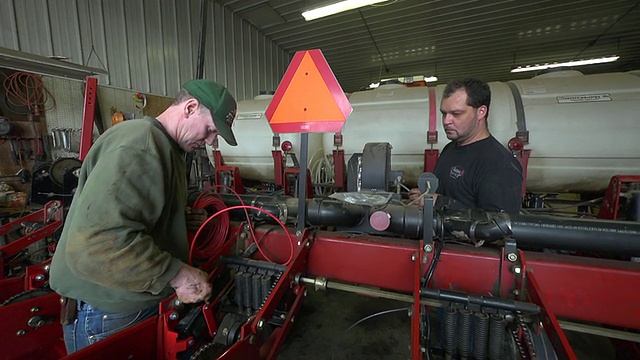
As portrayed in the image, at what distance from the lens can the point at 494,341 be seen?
37.1 inches

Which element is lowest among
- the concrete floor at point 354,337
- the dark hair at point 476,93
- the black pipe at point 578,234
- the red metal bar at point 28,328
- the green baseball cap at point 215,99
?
the concrete floor at point 354,337

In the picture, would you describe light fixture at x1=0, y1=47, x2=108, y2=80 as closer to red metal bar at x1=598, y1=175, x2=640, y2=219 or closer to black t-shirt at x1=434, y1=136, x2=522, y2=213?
black t-shirt at x1=434, y1=136, x2=522, y2=213

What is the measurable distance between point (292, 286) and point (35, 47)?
4492 mm

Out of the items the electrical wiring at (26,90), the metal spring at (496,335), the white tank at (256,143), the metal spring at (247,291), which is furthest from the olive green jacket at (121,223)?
the electrical wiring at (26,90)

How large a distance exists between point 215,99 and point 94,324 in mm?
918

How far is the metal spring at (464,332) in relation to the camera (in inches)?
38.0

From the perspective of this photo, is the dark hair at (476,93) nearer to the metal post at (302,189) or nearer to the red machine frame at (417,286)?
the red machine frame at (417,286)

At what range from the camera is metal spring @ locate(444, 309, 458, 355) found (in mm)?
991

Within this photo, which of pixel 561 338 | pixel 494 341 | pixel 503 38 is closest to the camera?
pixel 561 338

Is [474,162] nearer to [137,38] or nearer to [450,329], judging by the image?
[450,329]

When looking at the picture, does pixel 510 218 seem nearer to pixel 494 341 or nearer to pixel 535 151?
pixel 494 341

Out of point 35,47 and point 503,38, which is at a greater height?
point 503,38

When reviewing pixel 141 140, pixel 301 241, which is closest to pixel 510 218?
pixel 301 241

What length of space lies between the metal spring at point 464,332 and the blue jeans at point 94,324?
121 centimetres
